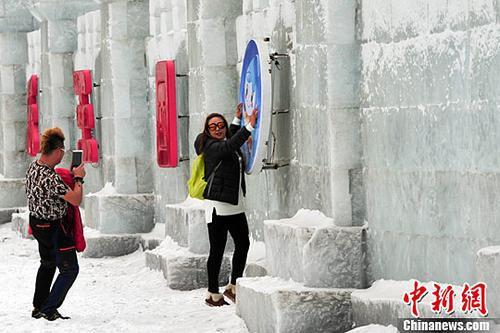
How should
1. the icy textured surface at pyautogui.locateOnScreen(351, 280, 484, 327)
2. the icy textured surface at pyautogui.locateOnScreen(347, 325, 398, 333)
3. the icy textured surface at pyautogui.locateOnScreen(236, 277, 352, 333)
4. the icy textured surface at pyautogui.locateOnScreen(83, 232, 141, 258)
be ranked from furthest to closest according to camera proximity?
1. the icy textured surface at pyautogui.locateOnScreen(83, 232, 141, 258)
2. the icy textured surface at pyautogui.locateOnScreen(236, 277, 352, 333)
3. the icy textured surface at pyautogui.locateOnScreen(347, 325, 398, 333)
4. the icy textured surface at pyautogui.locateOnScreen(351, 280, 484, 327)

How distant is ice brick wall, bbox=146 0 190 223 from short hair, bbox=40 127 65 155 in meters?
3.11

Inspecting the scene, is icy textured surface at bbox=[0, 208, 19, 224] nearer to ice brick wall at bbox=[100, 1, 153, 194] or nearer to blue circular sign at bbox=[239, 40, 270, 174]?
ice brick wall at bbox=[100, 1, 153, 194]

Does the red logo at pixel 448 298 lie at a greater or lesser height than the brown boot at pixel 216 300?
greater

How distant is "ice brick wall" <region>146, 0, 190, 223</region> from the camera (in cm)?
1469

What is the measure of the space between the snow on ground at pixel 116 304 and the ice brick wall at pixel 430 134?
194 cm

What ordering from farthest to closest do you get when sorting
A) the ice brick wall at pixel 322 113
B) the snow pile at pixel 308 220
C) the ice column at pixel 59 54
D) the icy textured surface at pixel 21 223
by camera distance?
the icy textured surface at pixel 21 223, the ice column at pixel 59 54, the snow pile at pixel 308 220, the ice brick wall at pixel 322 113

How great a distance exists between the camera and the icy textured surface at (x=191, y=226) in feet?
43.9

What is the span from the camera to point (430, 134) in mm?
8734

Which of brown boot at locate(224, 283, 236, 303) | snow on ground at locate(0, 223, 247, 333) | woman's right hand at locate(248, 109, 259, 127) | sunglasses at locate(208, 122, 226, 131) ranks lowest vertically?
snow on ground at locate(0, 223, 247, 333)

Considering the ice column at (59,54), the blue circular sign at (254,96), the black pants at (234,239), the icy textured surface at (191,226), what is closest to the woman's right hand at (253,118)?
the blue circular sign at (254,96)

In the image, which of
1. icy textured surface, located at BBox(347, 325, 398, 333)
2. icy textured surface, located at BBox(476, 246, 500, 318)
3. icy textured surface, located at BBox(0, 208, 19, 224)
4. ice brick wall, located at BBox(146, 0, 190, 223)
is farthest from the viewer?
icy textured surface, located at BBox(0, 208, 19, 224)

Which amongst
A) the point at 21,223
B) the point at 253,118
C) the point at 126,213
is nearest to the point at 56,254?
the point at 253,118

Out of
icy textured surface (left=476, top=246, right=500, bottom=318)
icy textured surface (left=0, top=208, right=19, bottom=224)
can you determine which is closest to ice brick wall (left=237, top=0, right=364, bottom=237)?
icy textured surface (left=476, top=246, right=500, bottom=318)

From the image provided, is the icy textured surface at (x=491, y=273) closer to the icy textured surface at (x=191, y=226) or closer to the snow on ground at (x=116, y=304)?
the snow on ground at (x=116, y=304)
